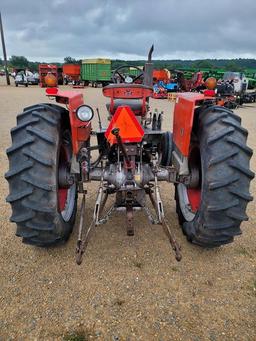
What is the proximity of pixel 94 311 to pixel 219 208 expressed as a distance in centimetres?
121

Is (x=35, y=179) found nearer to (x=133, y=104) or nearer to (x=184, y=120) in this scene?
(x=184, y=120)

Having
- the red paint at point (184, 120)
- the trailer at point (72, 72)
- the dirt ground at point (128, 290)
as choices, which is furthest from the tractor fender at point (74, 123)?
the trailer at point (72, 72)

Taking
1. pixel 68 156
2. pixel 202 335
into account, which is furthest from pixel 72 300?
pixel 68 156

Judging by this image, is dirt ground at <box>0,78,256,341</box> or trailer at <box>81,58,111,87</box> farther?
trailer at <box>81,58,111,87</box>

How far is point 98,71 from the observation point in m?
28.7

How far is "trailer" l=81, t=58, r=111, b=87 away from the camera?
28500mm

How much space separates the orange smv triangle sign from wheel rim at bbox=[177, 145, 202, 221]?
0.77 metres

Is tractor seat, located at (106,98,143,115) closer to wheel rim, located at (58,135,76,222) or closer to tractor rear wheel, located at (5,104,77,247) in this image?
wheel rim, located at (58,135,76,222)

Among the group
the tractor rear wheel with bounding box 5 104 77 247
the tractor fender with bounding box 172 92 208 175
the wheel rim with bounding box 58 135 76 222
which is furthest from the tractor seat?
the tractor rear wheel with bounding box 5 104 77 247

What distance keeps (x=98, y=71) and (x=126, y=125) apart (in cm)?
2790

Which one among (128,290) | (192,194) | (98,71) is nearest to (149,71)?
(192,194)

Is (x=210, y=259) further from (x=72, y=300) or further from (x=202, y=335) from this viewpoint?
(x=72, y=300)

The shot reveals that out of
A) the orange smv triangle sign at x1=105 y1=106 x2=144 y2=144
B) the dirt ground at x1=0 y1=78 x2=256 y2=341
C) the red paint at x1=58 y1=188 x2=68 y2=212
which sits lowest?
the dirt ground at x1=0 y1=78 x2=256 y2=341

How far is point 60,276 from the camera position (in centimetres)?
252
